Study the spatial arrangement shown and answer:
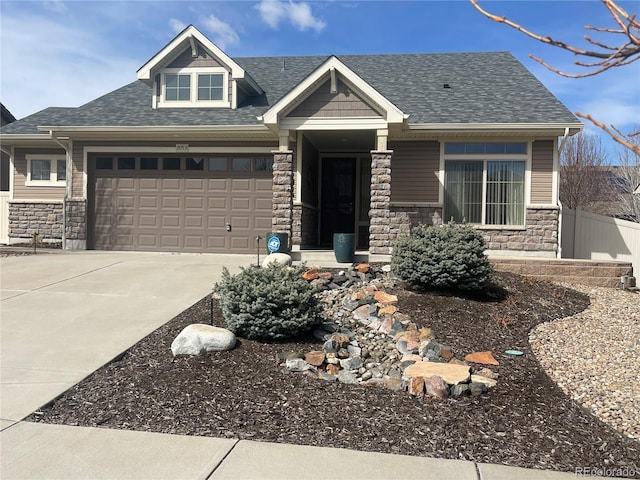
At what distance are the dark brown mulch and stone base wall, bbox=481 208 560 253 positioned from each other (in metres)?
6.85

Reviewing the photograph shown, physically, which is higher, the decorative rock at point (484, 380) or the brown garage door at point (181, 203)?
the brown garage door at point (181, 203)

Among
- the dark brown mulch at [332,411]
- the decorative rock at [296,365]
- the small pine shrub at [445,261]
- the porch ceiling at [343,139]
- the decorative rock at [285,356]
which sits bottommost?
the dark brown mulch at [332,411]

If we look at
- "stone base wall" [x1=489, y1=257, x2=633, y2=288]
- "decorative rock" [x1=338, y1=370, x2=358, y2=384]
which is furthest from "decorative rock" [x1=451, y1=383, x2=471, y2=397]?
"stone base wall" [x1=489, y1=257, x2=633, y2=288]

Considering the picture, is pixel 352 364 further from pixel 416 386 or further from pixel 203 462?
pixel 203 462

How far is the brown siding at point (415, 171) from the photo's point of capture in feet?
40.0

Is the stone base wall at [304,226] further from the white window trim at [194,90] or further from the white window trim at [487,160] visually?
the white window trim at [194,90]

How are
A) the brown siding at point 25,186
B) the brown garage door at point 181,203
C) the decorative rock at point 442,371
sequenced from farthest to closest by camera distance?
1. the brown siding at point 25,186
2. the brown garage door at point 181,203
3. the decorative rock at point 442,371

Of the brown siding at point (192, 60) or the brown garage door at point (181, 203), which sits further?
the brown siding at point (192, 60)

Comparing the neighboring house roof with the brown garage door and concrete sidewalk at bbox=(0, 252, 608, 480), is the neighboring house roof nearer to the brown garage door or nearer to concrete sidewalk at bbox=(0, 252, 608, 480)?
the brown garage door

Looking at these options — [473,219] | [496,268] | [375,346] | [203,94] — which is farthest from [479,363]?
[203,94]

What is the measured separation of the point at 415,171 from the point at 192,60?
7216 mm

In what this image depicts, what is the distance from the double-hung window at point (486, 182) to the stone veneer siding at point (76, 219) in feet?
32.3

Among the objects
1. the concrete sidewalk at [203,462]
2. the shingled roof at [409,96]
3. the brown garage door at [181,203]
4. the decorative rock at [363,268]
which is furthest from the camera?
the brown garage door at [181,203]

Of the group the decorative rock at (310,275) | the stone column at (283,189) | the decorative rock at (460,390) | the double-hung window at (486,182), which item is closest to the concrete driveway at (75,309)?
the stone column at (283,189)
